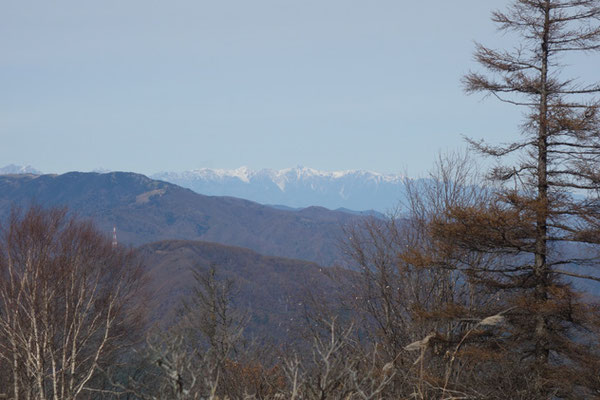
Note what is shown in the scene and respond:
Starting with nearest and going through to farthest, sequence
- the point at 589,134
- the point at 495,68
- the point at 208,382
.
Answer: the point at 208,382, the point at 589,134, the point at 495,68

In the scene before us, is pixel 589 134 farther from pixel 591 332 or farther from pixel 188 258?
pixel 188 258

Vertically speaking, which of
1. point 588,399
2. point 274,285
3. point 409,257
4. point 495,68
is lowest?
point 274,285

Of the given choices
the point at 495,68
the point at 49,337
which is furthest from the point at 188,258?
the point at 49,337

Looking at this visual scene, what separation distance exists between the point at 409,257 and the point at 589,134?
549 centimetres

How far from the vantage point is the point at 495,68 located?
666 inches

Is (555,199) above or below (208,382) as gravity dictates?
above

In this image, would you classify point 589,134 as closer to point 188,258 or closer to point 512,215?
point 512,215

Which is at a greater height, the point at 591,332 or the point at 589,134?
the point at 589,134

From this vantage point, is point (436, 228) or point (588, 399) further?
point (436, 228)

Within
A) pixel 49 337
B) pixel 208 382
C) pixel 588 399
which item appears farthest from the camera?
pixel 588 399

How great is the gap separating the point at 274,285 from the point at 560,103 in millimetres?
135121

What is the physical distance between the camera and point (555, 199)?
49.2 feet

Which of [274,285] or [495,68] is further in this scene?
[274,285]

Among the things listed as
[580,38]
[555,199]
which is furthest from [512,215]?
[580,38]
